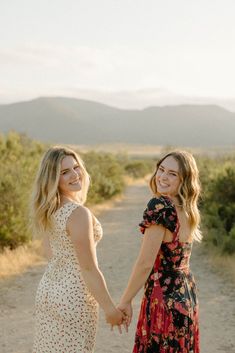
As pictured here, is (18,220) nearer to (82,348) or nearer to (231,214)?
(231,214)

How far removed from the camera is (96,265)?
11.6 feet

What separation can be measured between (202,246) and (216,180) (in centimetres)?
158

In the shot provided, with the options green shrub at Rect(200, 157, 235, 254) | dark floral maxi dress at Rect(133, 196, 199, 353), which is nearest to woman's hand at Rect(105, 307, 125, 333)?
dark floral maxi dress at Rect(133, 196, 199, 353)

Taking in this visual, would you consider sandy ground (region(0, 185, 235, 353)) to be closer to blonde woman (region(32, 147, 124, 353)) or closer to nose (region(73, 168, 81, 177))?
blonde woman (region(32, 147, 124, 353))

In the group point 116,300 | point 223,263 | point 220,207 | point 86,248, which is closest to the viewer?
point 86,248

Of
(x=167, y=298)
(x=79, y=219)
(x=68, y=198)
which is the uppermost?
(x=68, y=198)

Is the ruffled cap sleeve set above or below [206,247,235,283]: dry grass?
above

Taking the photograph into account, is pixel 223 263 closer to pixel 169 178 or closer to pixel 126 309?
pixel 126 309

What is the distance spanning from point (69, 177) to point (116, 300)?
5713 mm

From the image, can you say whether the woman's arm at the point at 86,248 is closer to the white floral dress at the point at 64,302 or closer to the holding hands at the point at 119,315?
the white floral dress at the point at 64,302

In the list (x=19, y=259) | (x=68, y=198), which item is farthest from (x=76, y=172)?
(x=19, y=259)

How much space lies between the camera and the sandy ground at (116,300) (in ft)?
22.5

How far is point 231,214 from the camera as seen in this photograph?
12680 millimetres

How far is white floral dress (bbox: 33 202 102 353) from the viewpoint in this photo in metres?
3.56
